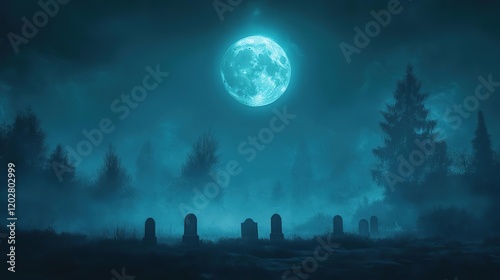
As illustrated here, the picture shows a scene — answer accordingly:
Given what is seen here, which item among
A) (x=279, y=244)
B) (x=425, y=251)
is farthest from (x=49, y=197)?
(x=425, y=251)

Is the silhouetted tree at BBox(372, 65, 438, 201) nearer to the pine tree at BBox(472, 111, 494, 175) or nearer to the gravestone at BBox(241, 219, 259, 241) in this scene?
the pine tree at BBox(472, 111, 494, 175)

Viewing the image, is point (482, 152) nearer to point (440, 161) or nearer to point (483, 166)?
point (483, 166)

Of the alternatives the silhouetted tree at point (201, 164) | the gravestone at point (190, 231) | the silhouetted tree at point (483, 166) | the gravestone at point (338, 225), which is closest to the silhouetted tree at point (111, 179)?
the silhouetted tree at point (201, 164)

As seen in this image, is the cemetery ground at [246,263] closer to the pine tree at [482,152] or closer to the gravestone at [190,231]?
the gravestone at [190,231]

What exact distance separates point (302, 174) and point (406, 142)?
2365cm

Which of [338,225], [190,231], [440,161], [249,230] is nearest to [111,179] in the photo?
[190,231]

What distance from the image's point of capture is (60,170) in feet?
123

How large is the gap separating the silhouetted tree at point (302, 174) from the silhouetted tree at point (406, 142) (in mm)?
19346

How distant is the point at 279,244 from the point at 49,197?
24.6m

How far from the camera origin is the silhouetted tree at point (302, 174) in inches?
2448

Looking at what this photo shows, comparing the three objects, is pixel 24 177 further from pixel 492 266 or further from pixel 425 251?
pixel 492 266

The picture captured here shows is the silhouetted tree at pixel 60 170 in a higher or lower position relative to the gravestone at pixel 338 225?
higher

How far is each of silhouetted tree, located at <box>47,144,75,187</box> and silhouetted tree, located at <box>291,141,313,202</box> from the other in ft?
108

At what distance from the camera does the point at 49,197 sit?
36656 mm
